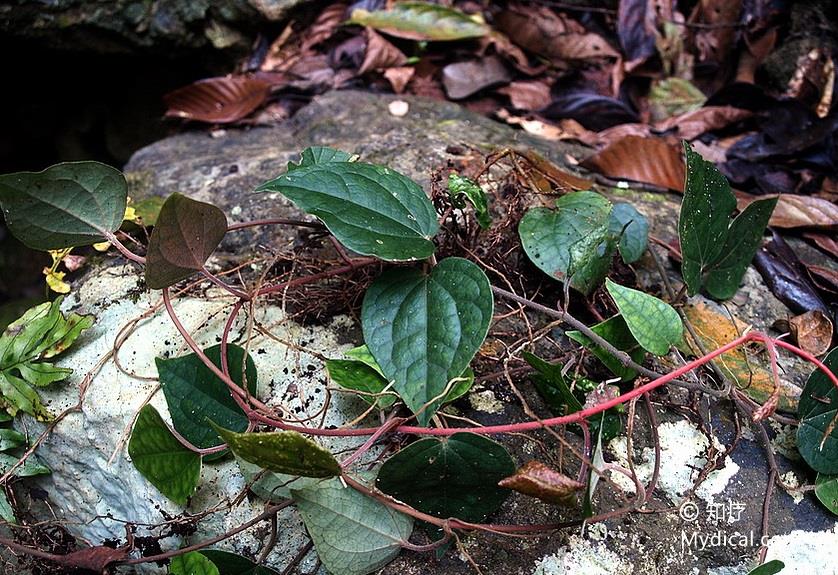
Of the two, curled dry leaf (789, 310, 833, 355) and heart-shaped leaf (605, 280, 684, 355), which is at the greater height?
heart-shaped leaf (605, 280, 684, 355)

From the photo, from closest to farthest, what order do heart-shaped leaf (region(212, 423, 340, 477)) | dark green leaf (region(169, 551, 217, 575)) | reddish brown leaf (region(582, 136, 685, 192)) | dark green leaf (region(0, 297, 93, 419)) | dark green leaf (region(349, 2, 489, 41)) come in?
heart-shaped leaf (region(212, 423, 340, 477)), dark green leaf (region(169, 551, 217, 575)), dark green leaf (region(0, 297, 93, 419)), reddish brown leaf (region(582, 136, 685, 192)), dark green leaf (region(349, 2, 489, 41))

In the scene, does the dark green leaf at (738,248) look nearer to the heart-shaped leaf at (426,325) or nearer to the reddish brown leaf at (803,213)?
the reddish brown leaf at (803,213)

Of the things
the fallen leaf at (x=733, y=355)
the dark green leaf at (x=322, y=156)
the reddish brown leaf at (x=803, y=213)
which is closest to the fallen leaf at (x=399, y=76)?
the dark green leaf at (x=322, y=156)

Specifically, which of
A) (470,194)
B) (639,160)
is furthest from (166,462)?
(639,160)

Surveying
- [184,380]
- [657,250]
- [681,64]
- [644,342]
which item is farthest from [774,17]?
[184,380]

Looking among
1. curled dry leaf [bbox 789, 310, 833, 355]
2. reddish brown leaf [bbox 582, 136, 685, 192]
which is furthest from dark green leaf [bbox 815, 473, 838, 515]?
reddish brown leaf [bbox 582, 136, 685, 192]

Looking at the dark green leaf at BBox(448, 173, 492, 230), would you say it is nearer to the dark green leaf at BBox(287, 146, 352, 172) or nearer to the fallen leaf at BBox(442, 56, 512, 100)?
the dark green leaf at BBox(287, 146, 352, 172)

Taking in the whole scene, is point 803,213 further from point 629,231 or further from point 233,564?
point 233,564

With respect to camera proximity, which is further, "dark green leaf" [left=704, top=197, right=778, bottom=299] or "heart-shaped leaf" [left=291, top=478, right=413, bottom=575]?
"dark green leaf" [left=704, top=197, right=778, bottom=299]
